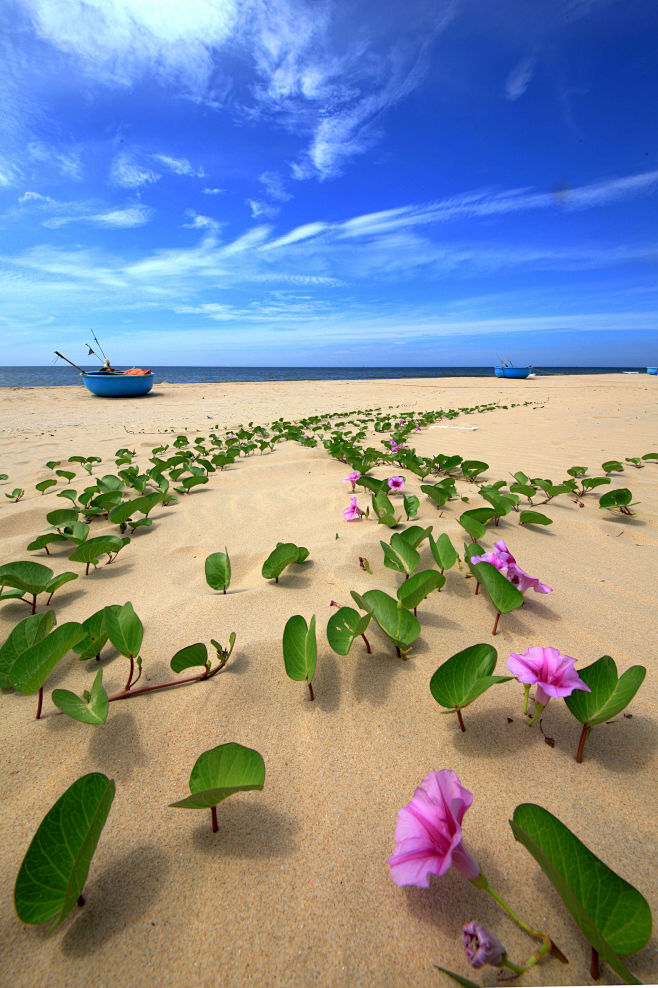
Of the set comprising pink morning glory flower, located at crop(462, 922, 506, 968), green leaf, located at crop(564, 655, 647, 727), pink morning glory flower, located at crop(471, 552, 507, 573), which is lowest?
pink morning glory flower, located at crop(462, 922, 506, 968)

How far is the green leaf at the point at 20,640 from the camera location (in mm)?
1185

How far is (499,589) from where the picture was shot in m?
1.34

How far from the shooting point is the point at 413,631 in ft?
4.08

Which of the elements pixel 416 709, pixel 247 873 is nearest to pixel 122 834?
pixel 247 873

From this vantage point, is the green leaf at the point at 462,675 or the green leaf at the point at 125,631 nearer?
the green leaf at the point at 462,675

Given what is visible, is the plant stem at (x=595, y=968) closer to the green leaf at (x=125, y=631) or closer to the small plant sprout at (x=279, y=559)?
the green leaf at (x=125, y=631)

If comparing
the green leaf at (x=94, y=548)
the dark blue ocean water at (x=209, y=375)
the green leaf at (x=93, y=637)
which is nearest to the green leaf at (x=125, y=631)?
the green leaf at (x=93, y=637)

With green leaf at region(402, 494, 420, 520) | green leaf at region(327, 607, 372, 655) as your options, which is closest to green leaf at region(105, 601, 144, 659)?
green leaf at region(327, 607, 372, 655)

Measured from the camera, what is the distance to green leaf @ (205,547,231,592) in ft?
5.54

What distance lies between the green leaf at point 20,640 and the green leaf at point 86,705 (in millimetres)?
276

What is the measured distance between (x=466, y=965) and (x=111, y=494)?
2710 mm

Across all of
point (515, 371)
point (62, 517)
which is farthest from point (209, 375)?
point (62, 517)

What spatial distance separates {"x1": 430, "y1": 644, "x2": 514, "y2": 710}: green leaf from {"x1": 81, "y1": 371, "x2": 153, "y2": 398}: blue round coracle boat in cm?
1619

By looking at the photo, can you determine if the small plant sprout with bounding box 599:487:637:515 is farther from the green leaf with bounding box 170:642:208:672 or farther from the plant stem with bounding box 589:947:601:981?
the green leaf with bounding box 170:642:208:672
